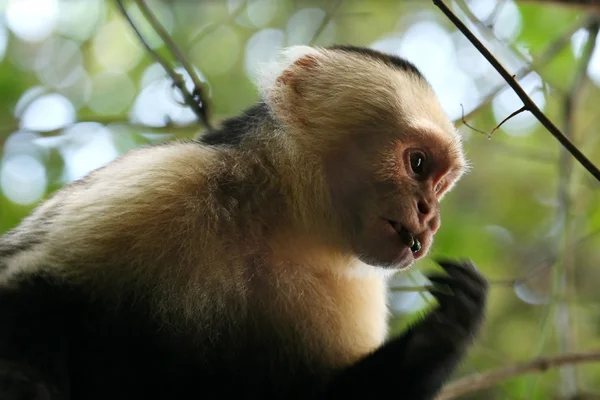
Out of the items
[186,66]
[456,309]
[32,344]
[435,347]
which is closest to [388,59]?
[186,66]

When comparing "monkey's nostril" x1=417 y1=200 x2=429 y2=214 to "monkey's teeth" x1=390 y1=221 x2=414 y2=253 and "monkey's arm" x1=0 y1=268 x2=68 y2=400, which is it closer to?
"monkey's teeth" x1=390 y1=221 x2=414 y2=253

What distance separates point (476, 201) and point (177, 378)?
13.6 ft

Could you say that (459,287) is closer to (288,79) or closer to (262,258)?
(262,258)

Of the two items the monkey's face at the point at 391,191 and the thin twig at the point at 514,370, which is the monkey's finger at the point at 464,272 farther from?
the thin twig at the point at 514,370

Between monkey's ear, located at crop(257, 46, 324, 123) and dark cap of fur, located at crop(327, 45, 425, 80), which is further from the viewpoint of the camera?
dark cap of fur, located at crop(327, 45, 425, 80)

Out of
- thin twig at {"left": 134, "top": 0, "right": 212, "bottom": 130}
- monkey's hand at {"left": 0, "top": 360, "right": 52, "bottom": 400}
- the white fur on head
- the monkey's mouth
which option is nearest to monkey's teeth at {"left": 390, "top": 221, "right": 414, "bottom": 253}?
the monkey's mouth

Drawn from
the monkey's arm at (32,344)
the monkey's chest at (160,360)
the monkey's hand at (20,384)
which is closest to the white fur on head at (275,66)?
the monkey's chest at (160,360)

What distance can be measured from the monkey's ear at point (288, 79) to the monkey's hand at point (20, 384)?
1.41 meters

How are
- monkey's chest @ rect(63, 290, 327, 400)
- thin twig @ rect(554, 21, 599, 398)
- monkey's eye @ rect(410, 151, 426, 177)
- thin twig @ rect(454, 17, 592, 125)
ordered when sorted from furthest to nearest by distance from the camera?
thin twig @ rect(554, 21, 599, 398)
thin twig @ rect(454, 17, 592, 125)
monkey's eye @ rect(410, 151, 426, 177)
monkey's chest @ rect(63, 290, 327, 400)

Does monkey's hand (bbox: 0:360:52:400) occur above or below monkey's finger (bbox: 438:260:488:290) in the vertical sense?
above

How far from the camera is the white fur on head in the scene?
320 cm

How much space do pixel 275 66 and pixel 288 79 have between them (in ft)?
0.36

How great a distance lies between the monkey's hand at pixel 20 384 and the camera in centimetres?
224

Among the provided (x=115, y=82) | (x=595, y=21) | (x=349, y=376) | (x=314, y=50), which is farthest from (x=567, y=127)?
(x=115, y=82)
